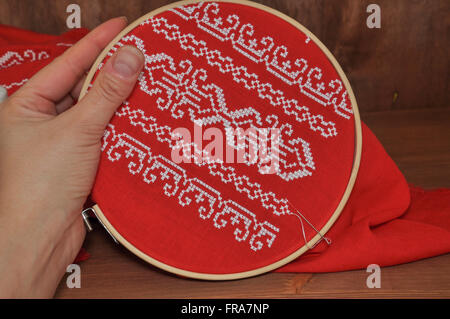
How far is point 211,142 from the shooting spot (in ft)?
2.65

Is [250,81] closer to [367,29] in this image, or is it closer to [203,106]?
[203,106]

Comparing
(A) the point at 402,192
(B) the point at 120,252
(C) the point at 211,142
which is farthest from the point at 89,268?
(A) the point at 402,192

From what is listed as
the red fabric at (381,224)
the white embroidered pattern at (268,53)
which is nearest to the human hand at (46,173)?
the white embroidered pattern at (268,53)

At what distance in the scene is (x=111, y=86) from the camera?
744 mm

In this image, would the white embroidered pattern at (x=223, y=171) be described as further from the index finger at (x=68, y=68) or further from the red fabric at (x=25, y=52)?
the red fabric at (x=25, y=52)

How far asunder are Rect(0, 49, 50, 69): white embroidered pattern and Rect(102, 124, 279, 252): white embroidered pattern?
0.37m

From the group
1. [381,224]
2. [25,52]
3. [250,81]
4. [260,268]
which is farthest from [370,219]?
[25,52]

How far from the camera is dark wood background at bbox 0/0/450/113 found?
3.86 ft

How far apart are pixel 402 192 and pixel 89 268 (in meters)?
0.61

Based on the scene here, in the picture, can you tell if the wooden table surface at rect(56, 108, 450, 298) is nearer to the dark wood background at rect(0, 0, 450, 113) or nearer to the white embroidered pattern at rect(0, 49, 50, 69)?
the white embroidered pattern at rect(0, 49, 50, 69)

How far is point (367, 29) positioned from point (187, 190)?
2.25 ft

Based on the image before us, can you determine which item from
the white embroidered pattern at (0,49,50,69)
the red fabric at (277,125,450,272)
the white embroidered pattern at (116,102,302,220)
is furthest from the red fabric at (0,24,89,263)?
the red fabric at (277,125,450,272)

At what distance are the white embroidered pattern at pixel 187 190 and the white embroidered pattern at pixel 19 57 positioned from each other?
37 cm

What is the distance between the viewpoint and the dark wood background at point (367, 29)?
46.3 inches
